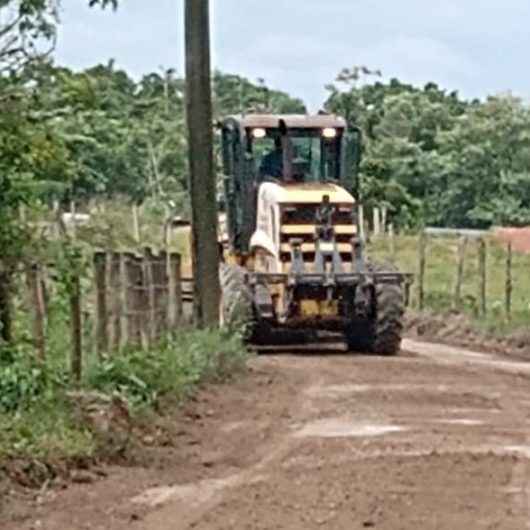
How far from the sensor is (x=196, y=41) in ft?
84.8

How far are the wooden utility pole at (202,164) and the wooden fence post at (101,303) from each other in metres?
6.35

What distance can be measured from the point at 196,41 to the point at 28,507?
13.6 meters

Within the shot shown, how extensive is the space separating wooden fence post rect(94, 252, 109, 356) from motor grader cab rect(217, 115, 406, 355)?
319 inches

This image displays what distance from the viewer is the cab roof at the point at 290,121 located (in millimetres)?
29875

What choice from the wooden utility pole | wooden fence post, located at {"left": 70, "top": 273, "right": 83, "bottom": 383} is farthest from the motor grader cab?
wooden fence post, located at {"left": 70, "top": 273, "right": 83, "bottom": 383}

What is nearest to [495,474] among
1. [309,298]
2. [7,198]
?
[7,198]

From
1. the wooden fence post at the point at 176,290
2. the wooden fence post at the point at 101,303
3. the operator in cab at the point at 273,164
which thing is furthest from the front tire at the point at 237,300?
the wooden fence post at the point at 101,303

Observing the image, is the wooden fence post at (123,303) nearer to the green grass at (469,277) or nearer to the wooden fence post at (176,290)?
the wooden fence post at (176,290)

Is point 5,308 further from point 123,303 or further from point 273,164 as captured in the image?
point 273,164

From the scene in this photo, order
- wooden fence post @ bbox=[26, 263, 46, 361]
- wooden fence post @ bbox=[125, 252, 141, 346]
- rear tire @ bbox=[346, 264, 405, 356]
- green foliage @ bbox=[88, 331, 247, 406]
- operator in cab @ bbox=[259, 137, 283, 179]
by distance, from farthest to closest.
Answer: operator in cab @ bbox=[259, 137, 283, 179] < rear tire @ bbox=[346, 264, 405, 356] < wooden fence post @ bbox=[125, 252, 141, 346] < green foliage @ bbox=[88, 331, 247, 406] < wooden fence post @ bbox=[26, 263, 46, 361]

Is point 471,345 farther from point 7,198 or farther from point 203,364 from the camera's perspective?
point 7,198

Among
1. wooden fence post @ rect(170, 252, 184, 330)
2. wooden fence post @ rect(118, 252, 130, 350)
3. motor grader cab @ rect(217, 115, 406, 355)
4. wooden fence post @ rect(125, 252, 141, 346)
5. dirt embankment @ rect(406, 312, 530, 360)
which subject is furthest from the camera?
dirt embankment @ rect(406, 312, 530, 360)

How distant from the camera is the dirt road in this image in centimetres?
1242

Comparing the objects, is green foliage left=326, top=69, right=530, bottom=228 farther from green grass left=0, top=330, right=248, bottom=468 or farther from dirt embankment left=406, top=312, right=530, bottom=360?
green grass left=0, top=330, right=248, bottom=468
